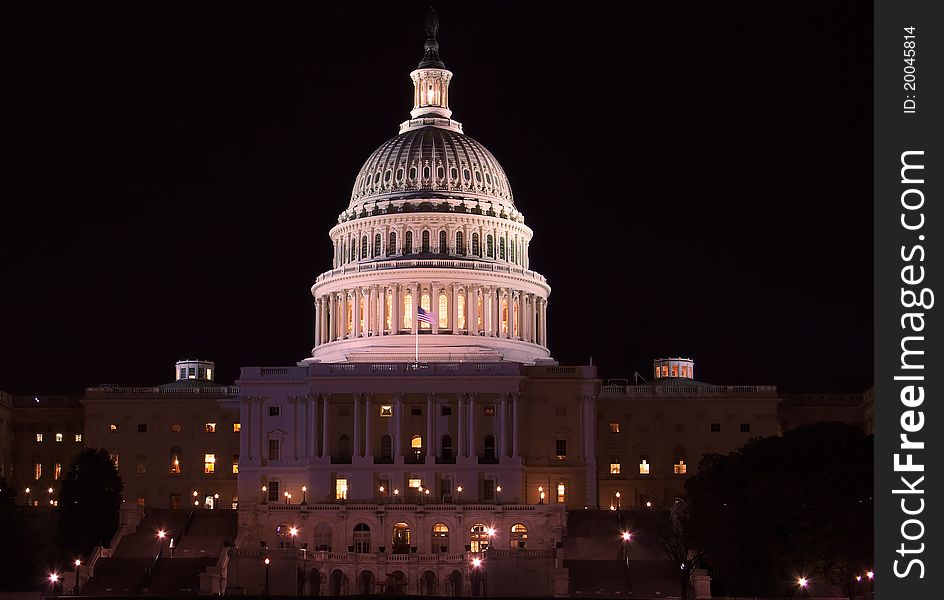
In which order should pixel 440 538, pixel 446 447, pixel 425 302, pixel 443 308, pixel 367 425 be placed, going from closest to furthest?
pixel 440 538, pixel 367 425, pixel 446 447, pixel 425 302, pixel 443 308

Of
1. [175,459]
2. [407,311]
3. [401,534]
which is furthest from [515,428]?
[175,459]

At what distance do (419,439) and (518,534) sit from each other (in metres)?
18.2

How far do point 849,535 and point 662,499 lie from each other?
61875 mm

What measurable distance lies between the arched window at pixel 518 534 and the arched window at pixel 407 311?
36.5 meters

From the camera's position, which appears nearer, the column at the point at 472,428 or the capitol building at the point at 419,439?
the capitol building at the point at 419,439

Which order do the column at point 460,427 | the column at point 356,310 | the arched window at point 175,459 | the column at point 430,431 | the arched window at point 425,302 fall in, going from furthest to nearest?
1. the column at point 356,310
2. the arched window at point 425,302
3. the arched window at point 175,459
4. the column at point 460,427
5. the column at point 430,431

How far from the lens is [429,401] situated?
176m

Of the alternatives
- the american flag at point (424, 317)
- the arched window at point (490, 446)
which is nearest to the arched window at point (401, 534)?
the arched window at point (490, 446)

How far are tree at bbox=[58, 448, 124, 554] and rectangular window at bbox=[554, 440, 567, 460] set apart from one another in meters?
36.2

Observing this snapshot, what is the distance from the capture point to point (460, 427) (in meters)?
175

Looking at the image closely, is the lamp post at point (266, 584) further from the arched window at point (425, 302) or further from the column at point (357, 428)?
the arched window at point (425, 302)

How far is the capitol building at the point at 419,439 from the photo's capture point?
492 ft

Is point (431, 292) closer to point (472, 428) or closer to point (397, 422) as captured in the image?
point (397, 422)
